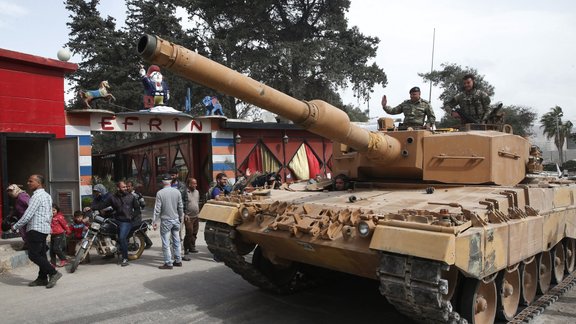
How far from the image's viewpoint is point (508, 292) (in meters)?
5.77

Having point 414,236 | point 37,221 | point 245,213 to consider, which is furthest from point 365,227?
point 37,221

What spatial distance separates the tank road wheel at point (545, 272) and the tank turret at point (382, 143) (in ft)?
3.91

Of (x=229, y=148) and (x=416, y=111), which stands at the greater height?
(x=416, y=111)

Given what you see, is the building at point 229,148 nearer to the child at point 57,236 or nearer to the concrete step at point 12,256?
the concrete step at point 12,256

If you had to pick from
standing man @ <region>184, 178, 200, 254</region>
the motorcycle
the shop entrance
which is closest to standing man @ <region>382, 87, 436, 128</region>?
standing man @ <region>184, 178, 200, 254</region>

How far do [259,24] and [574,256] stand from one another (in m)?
21.2

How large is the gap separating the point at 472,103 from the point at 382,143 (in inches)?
111

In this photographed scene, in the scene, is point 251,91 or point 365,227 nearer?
point 251,91

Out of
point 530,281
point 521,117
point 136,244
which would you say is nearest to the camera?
point 530,281

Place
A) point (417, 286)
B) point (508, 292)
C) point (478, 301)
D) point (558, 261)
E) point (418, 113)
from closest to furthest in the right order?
point (417, 286) < point (478, 301) < point (508, 292) < point (558, 261) < point (418, 113)

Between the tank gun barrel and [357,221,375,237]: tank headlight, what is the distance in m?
1.02

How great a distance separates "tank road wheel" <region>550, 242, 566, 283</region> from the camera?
7402mm

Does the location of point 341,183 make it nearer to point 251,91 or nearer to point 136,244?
point 251,91

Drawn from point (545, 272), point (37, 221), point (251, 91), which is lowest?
point (545, 272)
